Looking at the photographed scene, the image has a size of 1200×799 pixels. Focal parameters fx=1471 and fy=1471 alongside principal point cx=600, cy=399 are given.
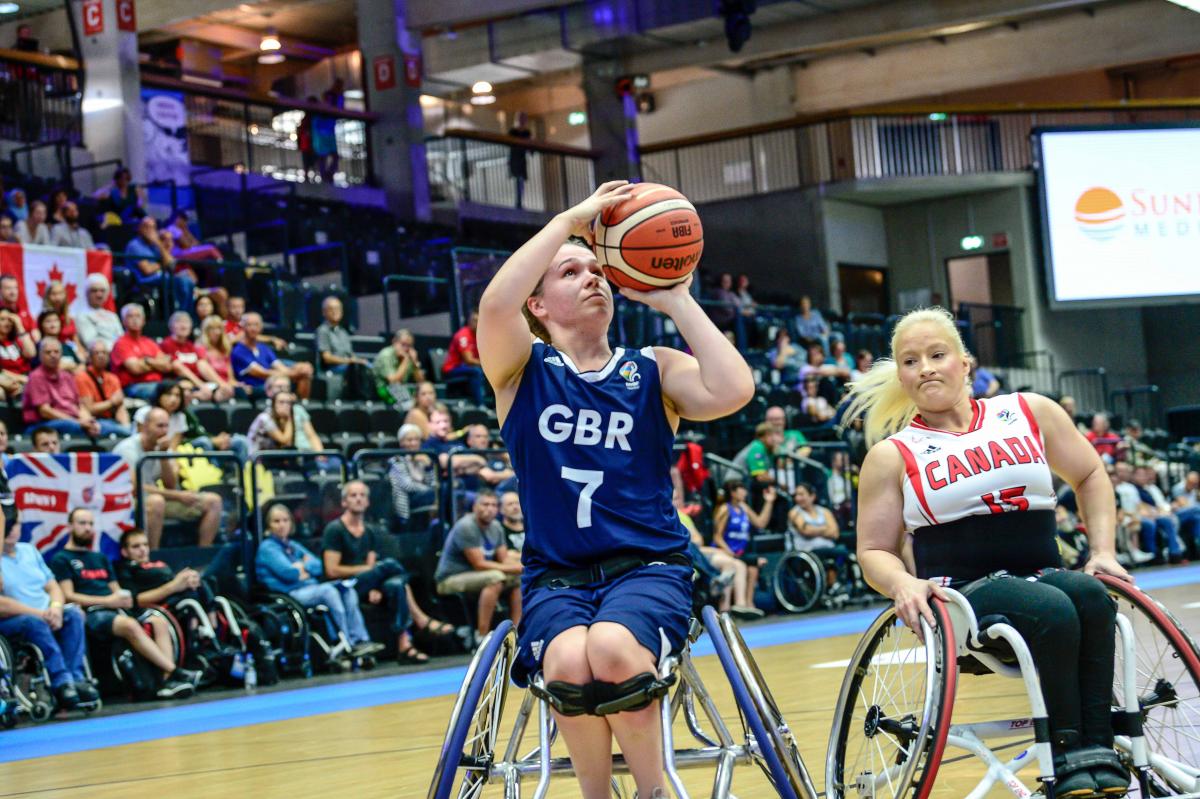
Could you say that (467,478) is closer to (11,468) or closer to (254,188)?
(11,468)

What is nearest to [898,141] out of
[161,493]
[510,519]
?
[510,519]

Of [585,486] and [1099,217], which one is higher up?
[1099,217]

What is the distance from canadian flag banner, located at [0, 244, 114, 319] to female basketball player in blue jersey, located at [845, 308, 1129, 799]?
25.3 ft

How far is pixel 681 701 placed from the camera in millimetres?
3041

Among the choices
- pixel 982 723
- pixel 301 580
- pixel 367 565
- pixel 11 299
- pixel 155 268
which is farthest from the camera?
pixel 155 268

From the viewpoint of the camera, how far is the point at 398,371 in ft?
37.9

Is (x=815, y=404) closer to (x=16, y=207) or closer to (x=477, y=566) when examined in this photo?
(x=477, y=566)

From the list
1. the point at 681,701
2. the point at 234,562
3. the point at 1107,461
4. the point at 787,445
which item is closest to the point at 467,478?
the point at 234,562

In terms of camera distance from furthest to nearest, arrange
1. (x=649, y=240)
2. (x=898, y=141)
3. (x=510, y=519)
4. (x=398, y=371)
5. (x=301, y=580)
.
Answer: (x=898, y=141)
(x=398, y=371)
(x=510, y=519)
(x=301, y=580)
(x=649, y=240)

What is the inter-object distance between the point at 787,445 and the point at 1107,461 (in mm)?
4752

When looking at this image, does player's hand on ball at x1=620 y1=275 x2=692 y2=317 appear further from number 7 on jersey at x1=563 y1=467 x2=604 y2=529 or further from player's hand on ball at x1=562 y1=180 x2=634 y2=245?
number 7 on jersey at x1=563 y1=467 x2=604 y2=529

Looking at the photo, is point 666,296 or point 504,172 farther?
point 504,172

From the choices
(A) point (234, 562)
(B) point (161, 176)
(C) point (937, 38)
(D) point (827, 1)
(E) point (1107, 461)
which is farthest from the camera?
(C) point (937, 38)

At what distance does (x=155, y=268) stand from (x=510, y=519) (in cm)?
407
